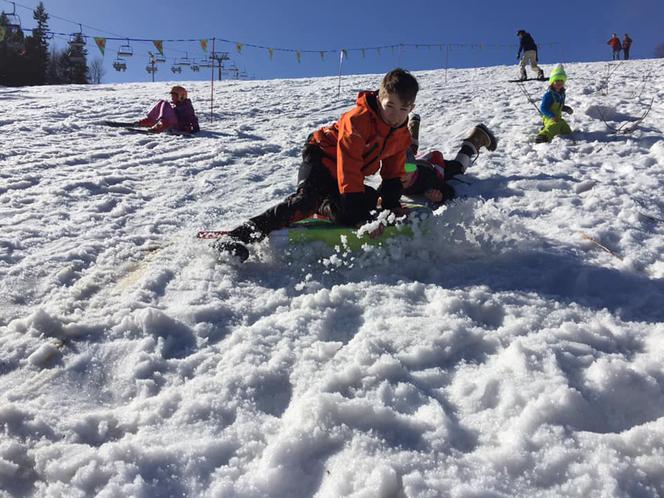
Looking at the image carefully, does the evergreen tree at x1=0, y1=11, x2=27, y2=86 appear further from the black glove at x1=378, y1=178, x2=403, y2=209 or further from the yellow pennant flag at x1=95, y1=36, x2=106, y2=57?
the black glove at x1=378, y1=178, x2=403, y2=209

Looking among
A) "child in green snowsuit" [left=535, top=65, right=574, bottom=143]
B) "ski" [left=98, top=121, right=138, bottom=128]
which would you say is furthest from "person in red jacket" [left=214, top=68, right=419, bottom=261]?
"ski" [left=98, top=121, right=138, bottom=128]

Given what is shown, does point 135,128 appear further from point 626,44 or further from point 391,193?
point 626,44

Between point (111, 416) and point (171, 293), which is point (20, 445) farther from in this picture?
point (171, 293)

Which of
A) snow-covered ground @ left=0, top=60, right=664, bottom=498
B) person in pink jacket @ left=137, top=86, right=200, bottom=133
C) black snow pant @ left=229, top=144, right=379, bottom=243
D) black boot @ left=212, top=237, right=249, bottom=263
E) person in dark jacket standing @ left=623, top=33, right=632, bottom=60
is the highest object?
person in dark jacket standing @ left=623, top=33, right=632, bottom=60

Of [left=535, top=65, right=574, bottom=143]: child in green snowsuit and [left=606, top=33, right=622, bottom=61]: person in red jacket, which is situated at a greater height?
[left=606, top=33, right=622, bottom=61]: person in red jacket

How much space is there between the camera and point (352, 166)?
9.78 ft

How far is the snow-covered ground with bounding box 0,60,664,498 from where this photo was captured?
1.40m

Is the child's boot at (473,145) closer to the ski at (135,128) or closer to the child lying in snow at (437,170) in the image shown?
the child lying in snow at (437,170)

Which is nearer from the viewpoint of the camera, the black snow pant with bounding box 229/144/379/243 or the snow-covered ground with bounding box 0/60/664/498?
the snow-covered ground with bounding box 0/60/664/498

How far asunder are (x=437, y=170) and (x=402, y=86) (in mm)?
1583

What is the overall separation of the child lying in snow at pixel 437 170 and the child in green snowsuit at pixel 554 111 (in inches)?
45.8

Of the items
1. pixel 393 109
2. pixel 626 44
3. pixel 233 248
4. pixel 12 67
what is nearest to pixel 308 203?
pixel 233 248

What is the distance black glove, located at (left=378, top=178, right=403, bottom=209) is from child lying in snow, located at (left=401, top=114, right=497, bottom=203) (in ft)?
0.78

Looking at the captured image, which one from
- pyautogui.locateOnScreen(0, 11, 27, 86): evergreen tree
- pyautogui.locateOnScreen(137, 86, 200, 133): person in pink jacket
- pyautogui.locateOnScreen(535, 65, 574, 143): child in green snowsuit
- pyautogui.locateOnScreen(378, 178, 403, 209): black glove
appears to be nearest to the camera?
pyautogui.locateOnScreen(378, 178, 403, 209): black glove
